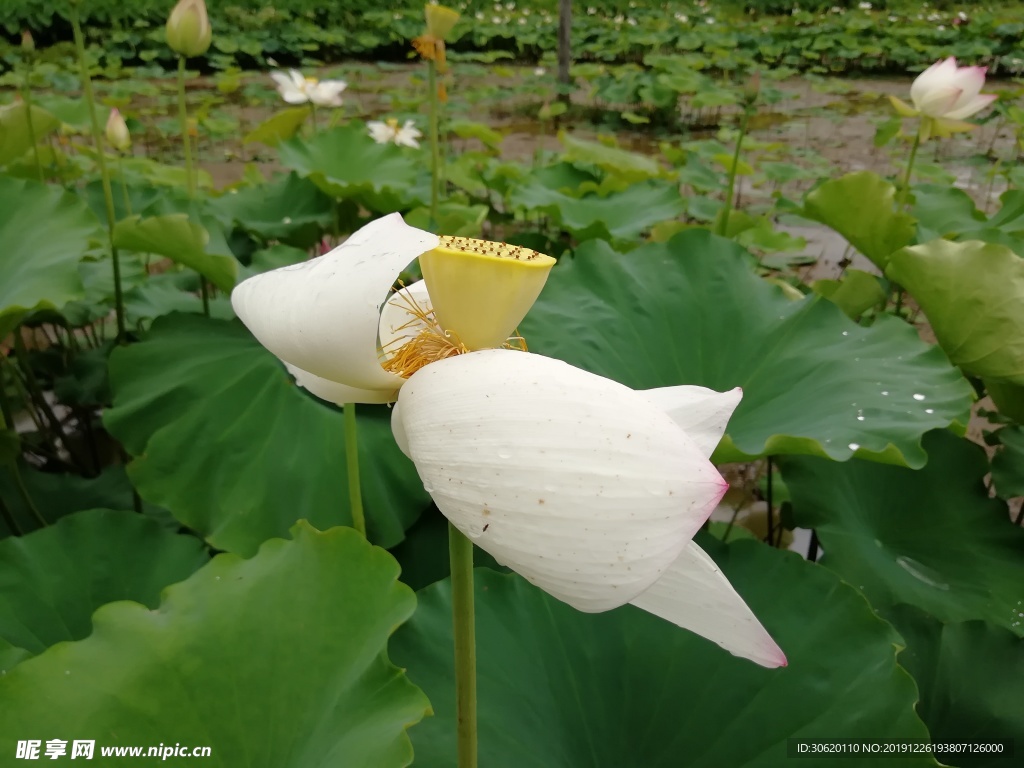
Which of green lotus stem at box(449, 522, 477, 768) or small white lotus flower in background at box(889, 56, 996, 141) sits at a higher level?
small white lotus flower in background at box(889, 56, 996, 141)

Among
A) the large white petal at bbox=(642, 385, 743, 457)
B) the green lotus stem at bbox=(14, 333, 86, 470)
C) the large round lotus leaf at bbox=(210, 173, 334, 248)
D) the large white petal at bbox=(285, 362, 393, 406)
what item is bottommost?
the green lotus stem at bbox=(14, 333, 86, 470)

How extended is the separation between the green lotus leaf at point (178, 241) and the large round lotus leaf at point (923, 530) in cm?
80

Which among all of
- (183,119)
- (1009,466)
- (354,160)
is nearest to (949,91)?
(1009,466)

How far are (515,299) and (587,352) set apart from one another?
1.90ft

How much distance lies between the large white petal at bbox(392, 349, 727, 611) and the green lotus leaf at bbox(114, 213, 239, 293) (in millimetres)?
765

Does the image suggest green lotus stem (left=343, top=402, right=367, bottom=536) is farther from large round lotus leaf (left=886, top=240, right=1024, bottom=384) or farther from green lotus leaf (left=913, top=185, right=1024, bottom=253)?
green lotus leaf (left=913, top=185, right=1024, bottom=253)

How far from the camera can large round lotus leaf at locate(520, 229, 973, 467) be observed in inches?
33.4

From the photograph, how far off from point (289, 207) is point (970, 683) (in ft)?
5.26

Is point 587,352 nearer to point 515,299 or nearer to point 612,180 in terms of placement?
point 515,299

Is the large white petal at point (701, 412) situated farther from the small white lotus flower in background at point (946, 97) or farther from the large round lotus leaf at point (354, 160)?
the large round lotus leaf at point (354, 160)

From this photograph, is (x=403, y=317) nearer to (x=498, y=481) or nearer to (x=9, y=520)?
(x=498, y=481)

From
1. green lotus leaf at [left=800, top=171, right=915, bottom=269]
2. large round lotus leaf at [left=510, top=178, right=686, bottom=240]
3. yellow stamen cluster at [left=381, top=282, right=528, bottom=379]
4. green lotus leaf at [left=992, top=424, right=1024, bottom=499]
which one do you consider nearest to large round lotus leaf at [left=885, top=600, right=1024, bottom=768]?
green lotus leaf at [left=992, top=424, right=1024, bottom=499]

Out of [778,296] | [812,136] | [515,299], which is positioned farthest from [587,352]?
[812,136]

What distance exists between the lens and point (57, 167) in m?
1.81
